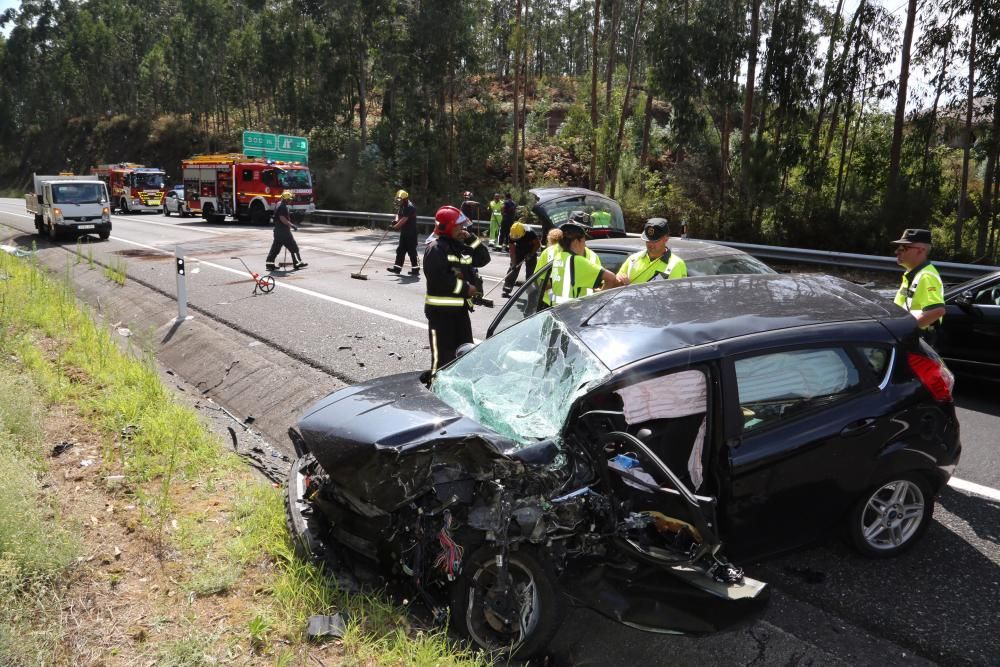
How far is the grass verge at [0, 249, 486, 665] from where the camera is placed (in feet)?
10.5

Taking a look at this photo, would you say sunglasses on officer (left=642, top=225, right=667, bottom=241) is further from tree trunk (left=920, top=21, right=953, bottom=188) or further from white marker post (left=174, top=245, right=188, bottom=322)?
tree trunk (left=920, top=21, right=953, bottom=188)

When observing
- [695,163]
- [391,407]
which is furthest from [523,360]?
[695,163]

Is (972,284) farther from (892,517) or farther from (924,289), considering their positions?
(892,517)

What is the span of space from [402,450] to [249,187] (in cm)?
2821

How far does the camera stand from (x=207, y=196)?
30031mm

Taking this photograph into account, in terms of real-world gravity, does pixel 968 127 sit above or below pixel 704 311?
above

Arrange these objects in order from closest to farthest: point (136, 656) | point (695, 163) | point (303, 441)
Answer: point (136, 656)
point (303, 441)
point (695, 163)

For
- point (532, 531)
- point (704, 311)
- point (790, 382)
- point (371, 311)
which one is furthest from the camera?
point (371, 311)

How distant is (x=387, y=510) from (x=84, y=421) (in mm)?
3934

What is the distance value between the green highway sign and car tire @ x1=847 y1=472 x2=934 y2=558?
3496cm

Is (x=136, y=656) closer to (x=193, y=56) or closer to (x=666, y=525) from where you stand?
(x=666, y=525)

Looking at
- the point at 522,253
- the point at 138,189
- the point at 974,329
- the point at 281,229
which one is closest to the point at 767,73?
the point at 522,253

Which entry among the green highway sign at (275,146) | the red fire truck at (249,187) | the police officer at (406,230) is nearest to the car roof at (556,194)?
the police officer at (406,230)

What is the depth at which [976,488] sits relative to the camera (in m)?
4.95
